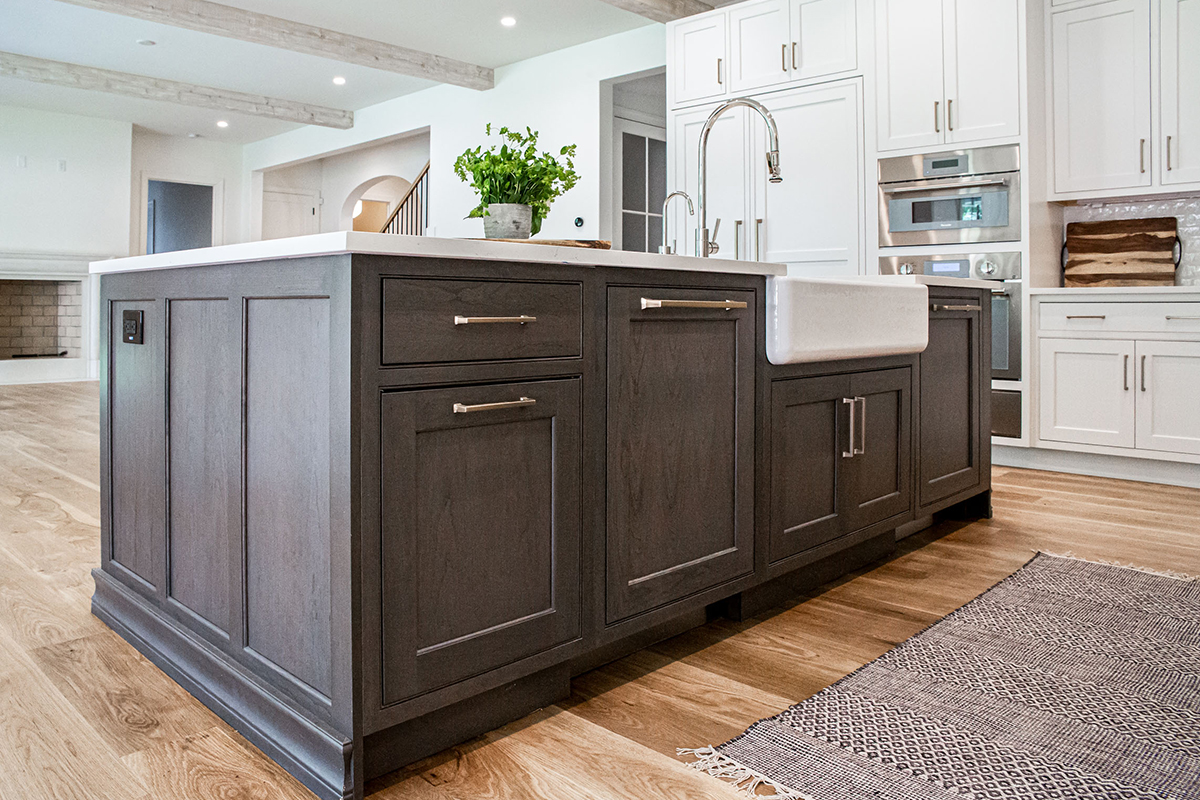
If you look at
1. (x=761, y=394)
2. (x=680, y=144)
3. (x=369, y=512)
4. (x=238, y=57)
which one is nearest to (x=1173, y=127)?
(x=680, y=144)

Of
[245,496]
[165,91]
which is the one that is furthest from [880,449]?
[165,91]

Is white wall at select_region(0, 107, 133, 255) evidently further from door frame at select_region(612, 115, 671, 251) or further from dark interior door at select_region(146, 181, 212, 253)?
door frame at select_region(612, 115, 671, 251)

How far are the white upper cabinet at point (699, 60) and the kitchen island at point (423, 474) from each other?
10.6 ft

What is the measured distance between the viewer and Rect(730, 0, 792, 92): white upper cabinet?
181 inches

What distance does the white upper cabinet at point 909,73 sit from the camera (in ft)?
13.5

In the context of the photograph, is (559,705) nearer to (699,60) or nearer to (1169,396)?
(1169,396)

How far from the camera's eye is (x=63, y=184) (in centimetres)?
905

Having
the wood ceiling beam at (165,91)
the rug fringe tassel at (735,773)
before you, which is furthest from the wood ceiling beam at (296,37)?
the rug fringe tassel at (735,773)

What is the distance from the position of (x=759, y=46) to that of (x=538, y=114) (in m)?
2.62

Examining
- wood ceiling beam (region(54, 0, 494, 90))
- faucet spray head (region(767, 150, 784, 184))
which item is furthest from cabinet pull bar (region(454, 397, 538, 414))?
wood ceiling beam (region(54, 0, 494, 90))

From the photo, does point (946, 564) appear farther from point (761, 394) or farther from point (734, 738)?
point (734, 738)

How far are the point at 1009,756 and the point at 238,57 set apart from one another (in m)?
7.57

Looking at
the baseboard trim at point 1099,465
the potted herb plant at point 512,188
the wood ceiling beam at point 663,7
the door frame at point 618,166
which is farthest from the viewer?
the door frame at point 618,166

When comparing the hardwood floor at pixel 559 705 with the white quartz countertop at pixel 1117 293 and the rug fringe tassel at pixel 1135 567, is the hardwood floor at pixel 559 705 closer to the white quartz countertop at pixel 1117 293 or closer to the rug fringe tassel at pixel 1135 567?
the rug fringe tassel at pixel 1135 567
